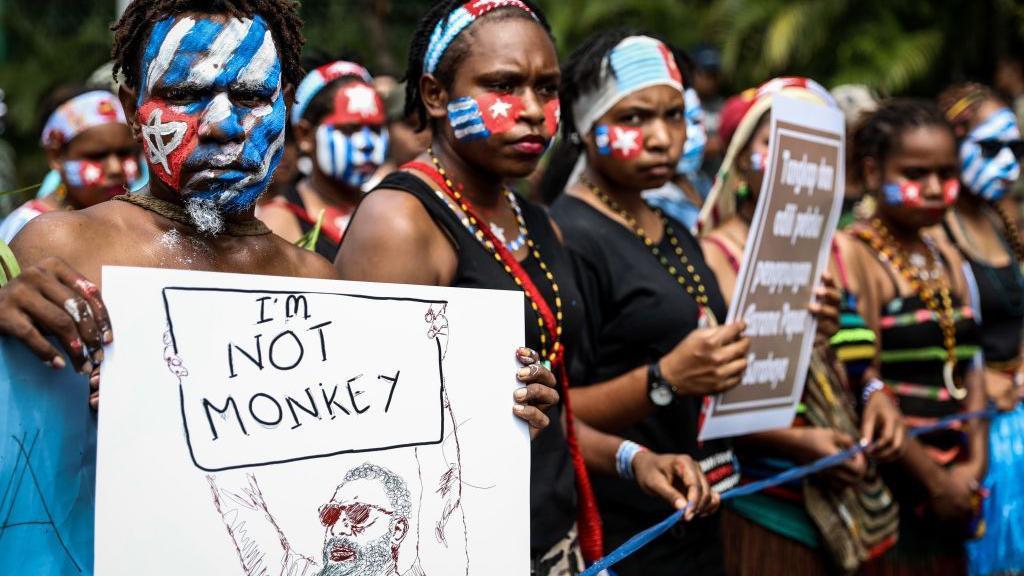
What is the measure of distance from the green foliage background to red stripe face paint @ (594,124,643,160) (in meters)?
5.97

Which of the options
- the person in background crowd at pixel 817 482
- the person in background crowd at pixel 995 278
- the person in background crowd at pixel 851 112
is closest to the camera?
the person in background crowd at pixel 817 482

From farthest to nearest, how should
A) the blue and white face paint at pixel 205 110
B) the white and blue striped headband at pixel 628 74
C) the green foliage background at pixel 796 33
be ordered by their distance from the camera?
the green foliage background at pixel 796 33, the white and blue striped headband at pixel 628 74, the blue and white face paint at pixel 205 110

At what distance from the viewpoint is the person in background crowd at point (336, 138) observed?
525 centimetres

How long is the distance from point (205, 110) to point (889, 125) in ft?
11.8

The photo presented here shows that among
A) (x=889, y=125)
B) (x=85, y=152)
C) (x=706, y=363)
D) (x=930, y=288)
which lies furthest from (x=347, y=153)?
(x=930, y=288)

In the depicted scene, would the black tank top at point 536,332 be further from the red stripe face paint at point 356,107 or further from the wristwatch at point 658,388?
the red stripe face paint at point 356,107

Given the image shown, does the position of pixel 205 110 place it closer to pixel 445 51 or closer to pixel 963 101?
pixel 445 51

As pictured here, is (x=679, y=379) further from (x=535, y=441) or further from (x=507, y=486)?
(x=507, y=486)

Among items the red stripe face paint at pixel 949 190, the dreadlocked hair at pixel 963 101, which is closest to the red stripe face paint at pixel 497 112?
the red stripe face paint at pixel 949 190

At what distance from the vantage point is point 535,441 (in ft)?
9.23

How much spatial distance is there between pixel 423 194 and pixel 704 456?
1476 mm

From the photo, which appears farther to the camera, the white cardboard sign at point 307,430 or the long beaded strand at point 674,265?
the long beaded strand at point 674,265

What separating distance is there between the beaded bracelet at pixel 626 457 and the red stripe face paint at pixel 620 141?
1.01 m

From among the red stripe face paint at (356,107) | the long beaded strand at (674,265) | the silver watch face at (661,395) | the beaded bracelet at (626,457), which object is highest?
the red stripe face paint at (356,107)
